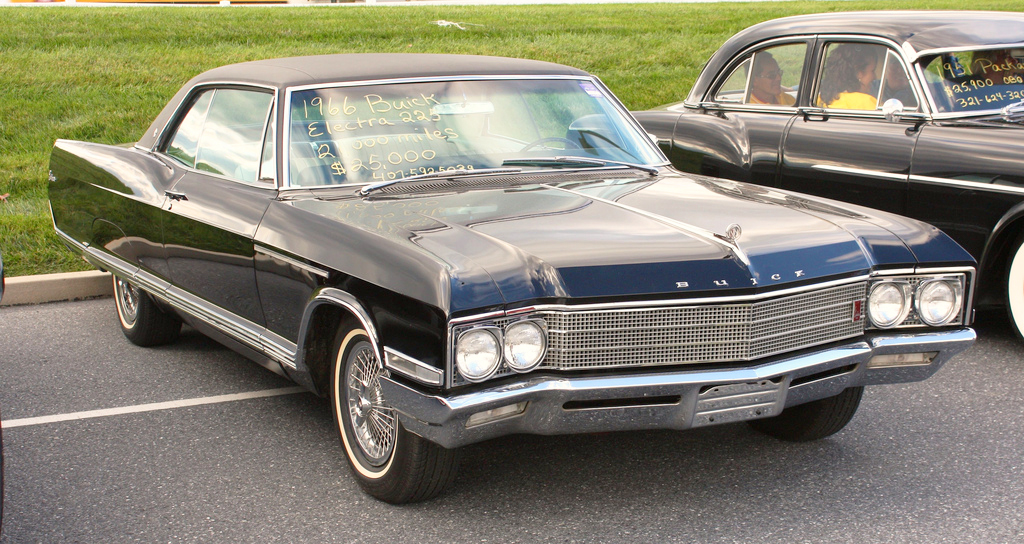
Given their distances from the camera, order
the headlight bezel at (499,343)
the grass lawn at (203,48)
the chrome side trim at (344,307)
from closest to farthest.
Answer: the headlight bezel at (499,343)
the chrome side trim at (344,307)
the grass lawn at (203,48)

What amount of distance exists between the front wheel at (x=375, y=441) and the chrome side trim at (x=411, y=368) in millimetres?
57

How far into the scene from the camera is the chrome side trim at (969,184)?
512 cm

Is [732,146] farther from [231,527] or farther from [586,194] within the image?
[231,527]

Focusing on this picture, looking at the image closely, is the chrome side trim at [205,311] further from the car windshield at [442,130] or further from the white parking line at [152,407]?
the car windshield at [442,130]

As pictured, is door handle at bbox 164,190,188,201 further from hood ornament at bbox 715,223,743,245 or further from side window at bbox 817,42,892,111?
side window at bbox 817,42,892,111

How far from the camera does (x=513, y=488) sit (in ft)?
12.2

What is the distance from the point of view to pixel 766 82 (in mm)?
6742

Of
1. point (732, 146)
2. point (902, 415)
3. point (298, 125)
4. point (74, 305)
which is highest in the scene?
point (298, 125)

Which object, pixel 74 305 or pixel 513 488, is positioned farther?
pixel 74 305

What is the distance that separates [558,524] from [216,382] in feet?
7.56

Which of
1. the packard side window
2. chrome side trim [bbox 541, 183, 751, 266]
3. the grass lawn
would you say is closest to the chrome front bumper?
chrome side trim [bbox 541, 183, 751, 266]

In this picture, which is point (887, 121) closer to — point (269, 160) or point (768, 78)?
point (768, 78)

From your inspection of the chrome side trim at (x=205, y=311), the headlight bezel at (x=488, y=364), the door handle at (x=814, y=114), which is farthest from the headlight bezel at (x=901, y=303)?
the door handle at (x=814, y=114)

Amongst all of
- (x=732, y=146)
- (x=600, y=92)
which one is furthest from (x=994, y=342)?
(x=600, y=92)
